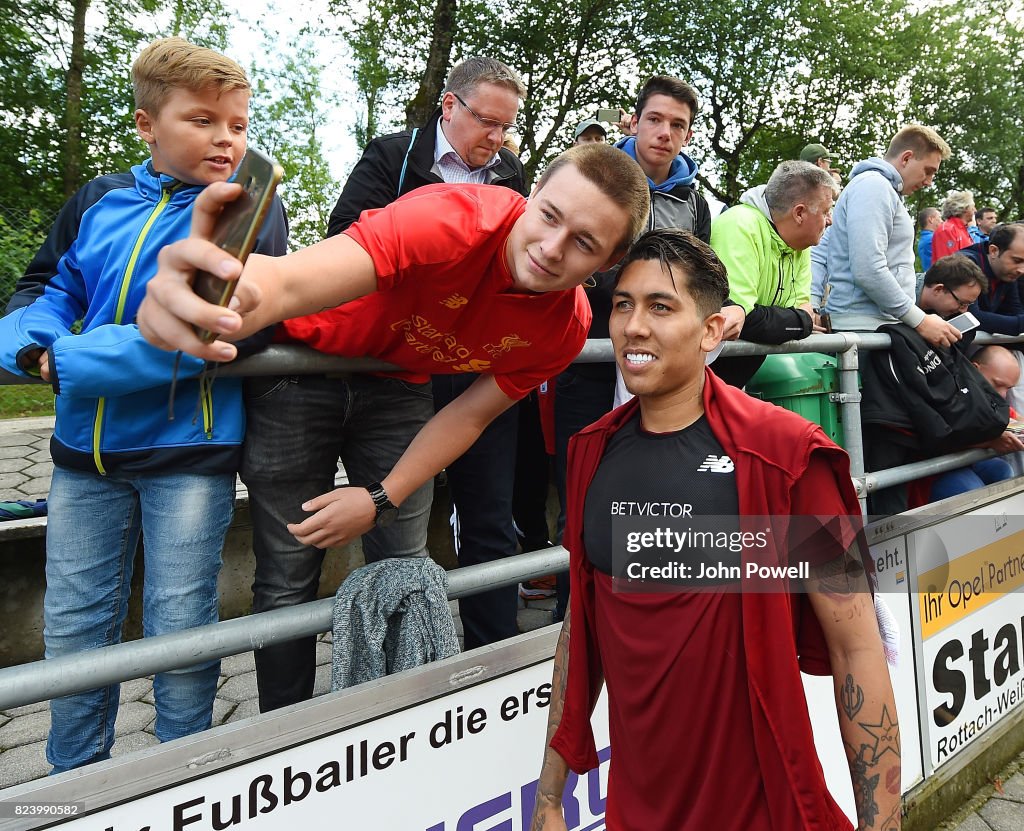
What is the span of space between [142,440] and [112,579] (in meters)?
0.32

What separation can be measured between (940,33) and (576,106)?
12029mm

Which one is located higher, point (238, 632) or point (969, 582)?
point (238, 632)

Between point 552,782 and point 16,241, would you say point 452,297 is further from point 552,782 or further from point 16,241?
point 16,241

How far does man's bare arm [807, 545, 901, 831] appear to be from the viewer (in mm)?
1429

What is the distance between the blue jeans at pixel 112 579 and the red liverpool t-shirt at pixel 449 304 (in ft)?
1.48

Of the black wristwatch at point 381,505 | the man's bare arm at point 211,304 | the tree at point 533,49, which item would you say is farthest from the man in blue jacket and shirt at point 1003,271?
the tree at point 533,49

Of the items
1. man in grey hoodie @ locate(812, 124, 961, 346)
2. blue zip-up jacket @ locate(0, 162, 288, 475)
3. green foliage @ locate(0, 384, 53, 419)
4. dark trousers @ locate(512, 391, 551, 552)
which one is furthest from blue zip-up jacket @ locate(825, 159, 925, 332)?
green foliage @ locate(0, 384, 53, 419)

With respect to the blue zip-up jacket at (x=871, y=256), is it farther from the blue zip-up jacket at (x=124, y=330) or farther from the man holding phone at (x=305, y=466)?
the blue zip-up jacket at (x=124, y=330)

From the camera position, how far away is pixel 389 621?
1.70 metres

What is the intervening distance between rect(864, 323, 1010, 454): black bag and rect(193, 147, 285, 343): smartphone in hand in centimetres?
305

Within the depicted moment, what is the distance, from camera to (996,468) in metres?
3.75

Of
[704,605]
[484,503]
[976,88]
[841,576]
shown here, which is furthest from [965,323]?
[976,88]

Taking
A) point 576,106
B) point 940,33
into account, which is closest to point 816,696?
point 576,106

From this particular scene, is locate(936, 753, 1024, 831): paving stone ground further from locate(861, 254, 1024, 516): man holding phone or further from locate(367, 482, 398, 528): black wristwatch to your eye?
locate(367, 482, 398, 528): black wristwatch
